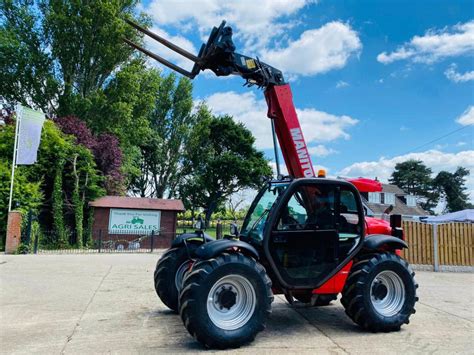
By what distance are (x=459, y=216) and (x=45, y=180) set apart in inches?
836

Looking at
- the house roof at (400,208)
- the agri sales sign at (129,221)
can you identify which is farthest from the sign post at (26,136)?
A: the house roof at (400,208)

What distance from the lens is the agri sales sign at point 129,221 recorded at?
19750mm

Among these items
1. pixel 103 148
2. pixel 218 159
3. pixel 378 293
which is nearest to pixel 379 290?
pixel 378 293

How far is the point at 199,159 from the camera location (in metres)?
39.3

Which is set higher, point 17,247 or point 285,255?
point 285,255

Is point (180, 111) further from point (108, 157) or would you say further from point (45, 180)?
point (45, 180)

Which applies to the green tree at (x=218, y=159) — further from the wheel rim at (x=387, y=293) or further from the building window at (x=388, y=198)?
the wheel rim at (x=387, y=293)

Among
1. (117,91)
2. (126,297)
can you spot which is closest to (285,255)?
(126,297)

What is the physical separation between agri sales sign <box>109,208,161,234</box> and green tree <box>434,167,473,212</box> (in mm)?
55526

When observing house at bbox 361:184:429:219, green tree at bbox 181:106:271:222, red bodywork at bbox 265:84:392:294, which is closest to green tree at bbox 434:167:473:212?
house at bbox 361:184:429:219

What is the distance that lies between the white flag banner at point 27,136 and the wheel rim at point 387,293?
50.8ft

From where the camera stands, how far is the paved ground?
4.20 meters

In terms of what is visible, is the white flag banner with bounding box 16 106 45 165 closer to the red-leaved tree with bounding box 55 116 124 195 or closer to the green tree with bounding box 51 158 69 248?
the green tree with bounding box 51 158 69 248

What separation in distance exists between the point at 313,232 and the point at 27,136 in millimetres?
15208
